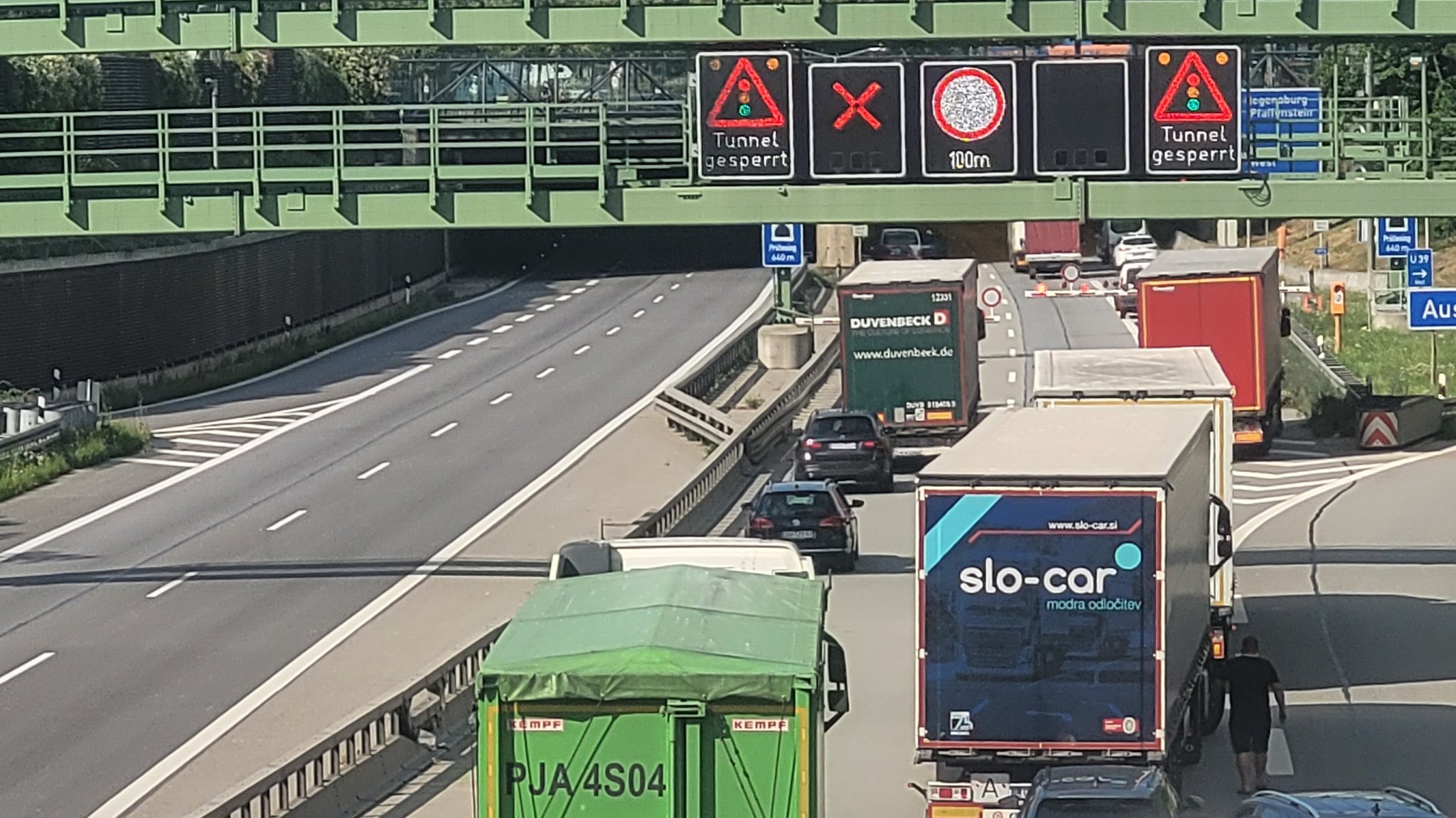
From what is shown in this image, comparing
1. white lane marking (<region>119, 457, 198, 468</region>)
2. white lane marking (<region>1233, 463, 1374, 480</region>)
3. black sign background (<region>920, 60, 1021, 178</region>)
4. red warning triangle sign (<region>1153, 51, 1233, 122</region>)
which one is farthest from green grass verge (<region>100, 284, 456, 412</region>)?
red warning triangle sign (<region>1153, 51, 1233, 122</region>)

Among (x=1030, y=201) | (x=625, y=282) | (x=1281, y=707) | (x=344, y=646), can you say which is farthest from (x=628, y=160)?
(x=625, y=282)

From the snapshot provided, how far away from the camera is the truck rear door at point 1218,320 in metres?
40.9

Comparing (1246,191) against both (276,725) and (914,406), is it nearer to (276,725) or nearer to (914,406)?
(276,725)

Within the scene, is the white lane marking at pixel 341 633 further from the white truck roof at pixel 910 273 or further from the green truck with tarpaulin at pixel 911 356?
the white truck roof at pixel 910 273

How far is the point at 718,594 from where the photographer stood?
1480 centimetres

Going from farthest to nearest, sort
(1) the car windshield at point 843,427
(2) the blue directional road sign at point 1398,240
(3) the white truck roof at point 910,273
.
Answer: (2) the blue directional road sign at point 1398,240
(3) the white truck roof at point 910,273
(1) the car windshield at point 843,427

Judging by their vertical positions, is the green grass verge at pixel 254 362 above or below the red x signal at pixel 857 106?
below

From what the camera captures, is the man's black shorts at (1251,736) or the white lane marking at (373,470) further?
the white lane marking at (373,470)

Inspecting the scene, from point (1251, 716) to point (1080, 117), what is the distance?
911 cm

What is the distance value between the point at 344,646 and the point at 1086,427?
33.8 feet

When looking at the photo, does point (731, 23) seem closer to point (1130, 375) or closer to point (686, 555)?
point (1130, 375)

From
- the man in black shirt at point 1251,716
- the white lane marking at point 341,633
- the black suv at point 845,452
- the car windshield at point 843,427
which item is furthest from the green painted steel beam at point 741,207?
the car windshield at point 843,427

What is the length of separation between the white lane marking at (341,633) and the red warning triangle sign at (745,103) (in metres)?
7.53

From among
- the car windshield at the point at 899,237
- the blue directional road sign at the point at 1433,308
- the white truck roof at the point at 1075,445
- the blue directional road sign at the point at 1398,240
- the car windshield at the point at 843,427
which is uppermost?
the car windshield at the point at 899,237
